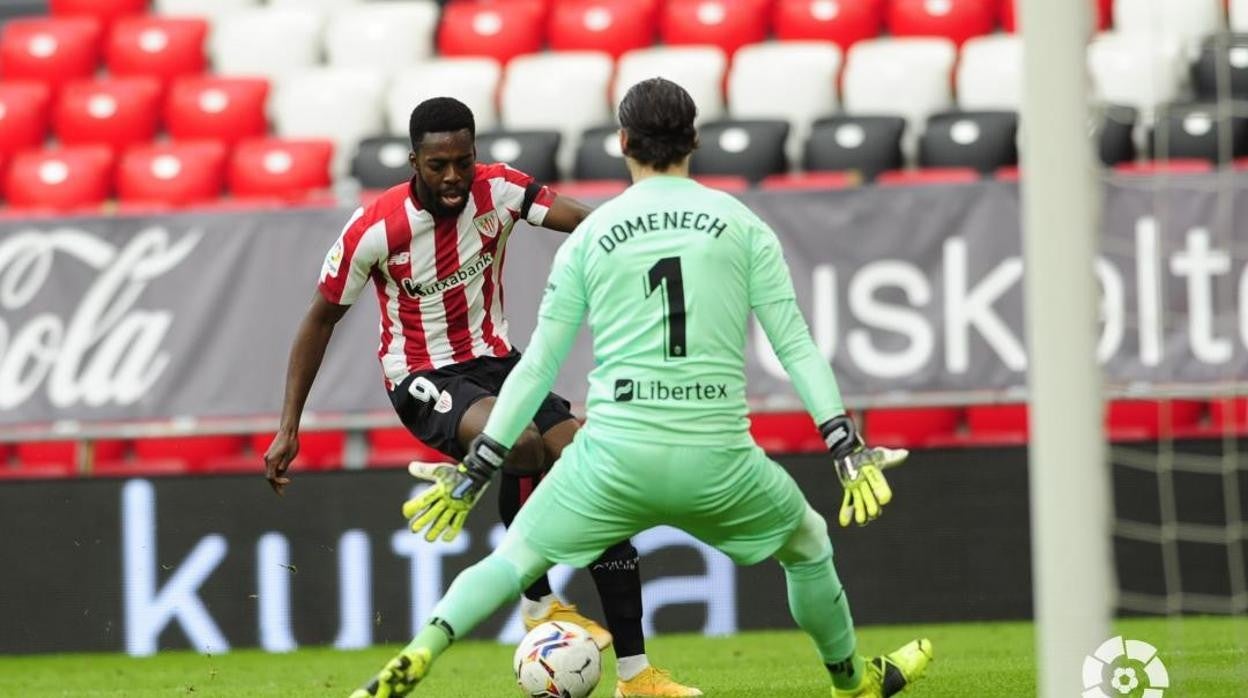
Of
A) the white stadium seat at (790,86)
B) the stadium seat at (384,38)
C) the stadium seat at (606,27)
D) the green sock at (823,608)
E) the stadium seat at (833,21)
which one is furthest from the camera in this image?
the stadium seat at (384,38)

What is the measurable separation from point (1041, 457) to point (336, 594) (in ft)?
18.7

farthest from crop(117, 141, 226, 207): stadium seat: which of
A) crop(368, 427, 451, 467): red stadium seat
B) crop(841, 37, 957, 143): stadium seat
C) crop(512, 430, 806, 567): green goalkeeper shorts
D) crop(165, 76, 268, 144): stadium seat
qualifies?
crop(512, 430, 806, 567): green goalkeeper shorts

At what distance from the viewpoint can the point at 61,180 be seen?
473 inches

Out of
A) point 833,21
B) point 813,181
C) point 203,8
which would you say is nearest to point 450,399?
point 813,181

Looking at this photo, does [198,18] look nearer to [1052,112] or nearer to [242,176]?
[242,176]

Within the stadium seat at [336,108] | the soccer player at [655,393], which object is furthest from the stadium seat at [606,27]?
the soccer player at [655,393]

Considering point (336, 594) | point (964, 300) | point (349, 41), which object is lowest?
point (336, 594)

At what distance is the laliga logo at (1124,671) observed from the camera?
482cm

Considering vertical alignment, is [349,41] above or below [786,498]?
above

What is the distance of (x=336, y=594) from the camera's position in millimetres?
9836

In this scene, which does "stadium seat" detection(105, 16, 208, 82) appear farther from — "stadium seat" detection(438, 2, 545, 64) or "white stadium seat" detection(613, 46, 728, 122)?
"white stadium seat" detection(613, 46, 728, 122)

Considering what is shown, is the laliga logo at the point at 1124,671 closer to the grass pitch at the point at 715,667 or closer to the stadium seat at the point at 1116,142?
the grass pitch at the point at 715,667

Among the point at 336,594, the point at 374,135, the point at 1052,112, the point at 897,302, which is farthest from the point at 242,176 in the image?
the point at 1052,112

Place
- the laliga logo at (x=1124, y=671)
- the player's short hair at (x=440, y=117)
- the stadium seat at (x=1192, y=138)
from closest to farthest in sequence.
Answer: the laliga logo at (x=1124, y=671) → the player's short hair at (x=440, y=117) → the stadium seat at (x=1192, y=138)
